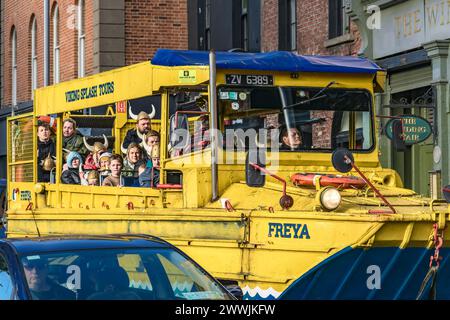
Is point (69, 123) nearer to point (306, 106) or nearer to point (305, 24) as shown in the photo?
point (306, 106)

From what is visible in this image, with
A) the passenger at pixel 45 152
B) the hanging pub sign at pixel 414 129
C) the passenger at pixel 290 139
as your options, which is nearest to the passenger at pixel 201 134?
the passenger at pixel 290 139

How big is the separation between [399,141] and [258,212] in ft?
7.58

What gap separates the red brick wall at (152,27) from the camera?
1251 inches

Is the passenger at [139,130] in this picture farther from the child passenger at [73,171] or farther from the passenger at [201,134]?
the passenger at [201,134]

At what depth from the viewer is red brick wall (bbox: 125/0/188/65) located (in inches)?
1251

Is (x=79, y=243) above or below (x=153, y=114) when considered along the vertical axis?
below

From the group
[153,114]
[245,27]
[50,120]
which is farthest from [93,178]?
[245,27]

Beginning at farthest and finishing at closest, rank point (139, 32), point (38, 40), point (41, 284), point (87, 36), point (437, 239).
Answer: point (38, 40) < point (87, 36) < point (139, 32) < point (437, 239) < point (41, 284)

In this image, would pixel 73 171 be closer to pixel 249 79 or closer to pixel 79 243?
pixel 249 79

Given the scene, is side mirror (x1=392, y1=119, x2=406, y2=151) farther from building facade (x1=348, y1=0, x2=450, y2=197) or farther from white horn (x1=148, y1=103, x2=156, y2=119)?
building facade (x1=348, y1=0, x2=450, y2=197)

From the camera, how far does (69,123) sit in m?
15.3

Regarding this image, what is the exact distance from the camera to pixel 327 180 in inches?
441

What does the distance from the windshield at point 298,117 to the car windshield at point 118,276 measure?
12.2 ft

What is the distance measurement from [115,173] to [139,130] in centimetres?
62
